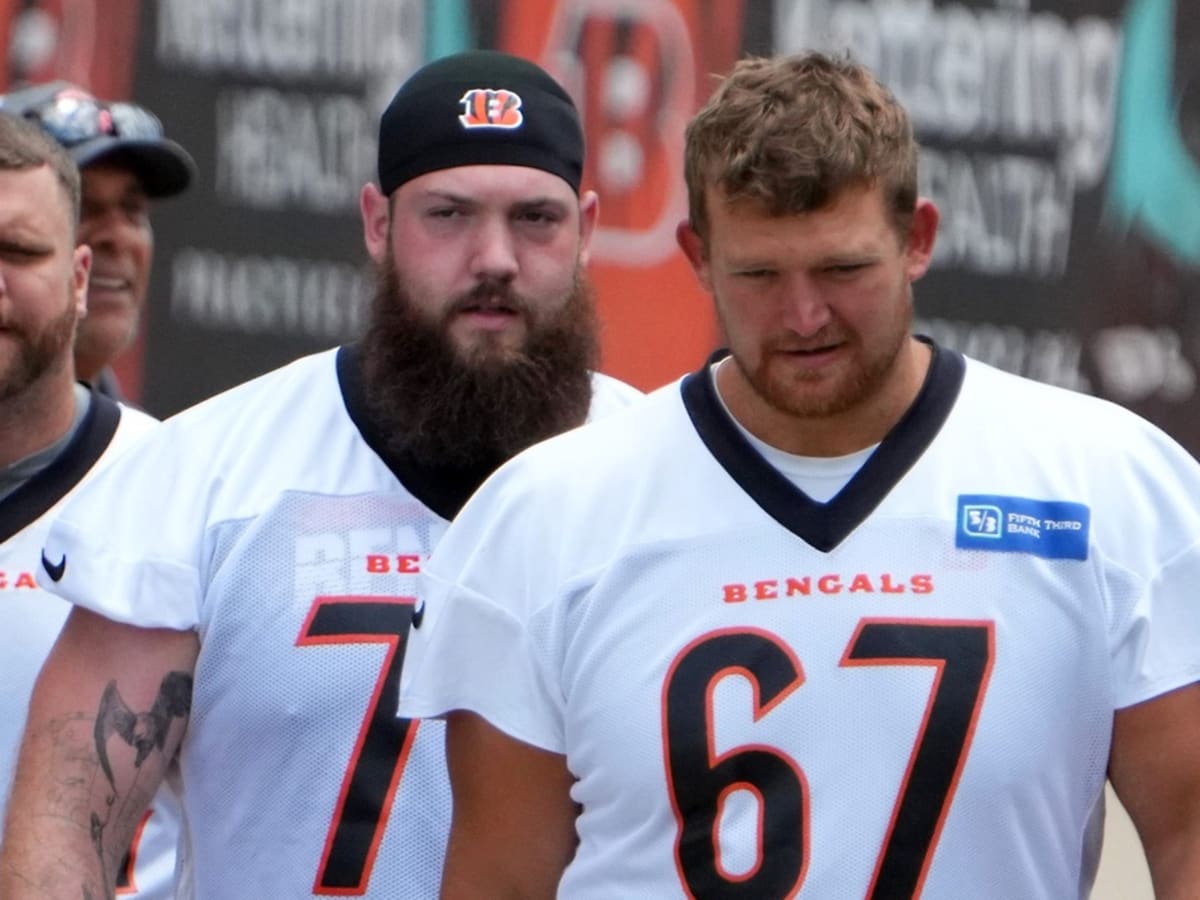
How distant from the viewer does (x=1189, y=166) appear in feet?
20.8

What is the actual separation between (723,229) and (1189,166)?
3.53m

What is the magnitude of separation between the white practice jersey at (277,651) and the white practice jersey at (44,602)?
340 mm

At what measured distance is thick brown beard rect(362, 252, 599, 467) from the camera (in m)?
3.81

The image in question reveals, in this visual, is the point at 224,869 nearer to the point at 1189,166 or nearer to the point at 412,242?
the point at 412,242

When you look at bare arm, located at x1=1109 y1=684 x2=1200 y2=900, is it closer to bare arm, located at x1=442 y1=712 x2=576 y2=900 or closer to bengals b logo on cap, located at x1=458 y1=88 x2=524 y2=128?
bare arm, located at x1=442 y1=712 x2=576 y2=900

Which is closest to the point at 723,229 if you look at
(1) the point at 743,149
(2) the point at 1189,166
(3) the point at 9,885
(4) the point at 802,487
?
(1) the point at 743,149

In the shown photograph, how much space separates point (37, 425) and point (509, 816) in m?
1.37

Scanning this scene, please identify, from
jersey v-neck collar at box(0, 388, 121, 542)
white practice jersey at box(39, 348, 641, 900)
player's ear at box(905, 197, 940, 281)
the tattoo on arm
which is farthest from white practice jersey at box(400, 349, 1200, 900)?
jersey v-neck collar at box(0, 388, 121, 542)

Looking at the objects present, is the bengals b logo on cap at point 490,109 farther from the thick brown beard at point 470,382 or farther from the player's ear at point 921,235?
the player's ear at point 921,235

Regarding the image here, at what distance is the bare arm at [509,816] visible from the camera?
3.12 metres

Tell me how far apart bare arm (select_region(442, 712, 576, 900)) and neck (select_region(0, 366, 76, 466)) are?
1.26 m

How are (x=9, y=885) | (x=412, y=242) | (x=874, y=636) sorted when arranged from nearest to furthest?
(x=874, y=636)
(x=9, y=885)
(x=412, y=242)

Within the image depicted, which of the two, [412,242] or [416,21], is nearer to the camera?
[412,242]

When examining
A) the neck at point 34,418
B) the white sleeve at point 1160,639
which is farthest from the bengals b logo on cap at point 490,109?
the white sleeve at point 1160,639
